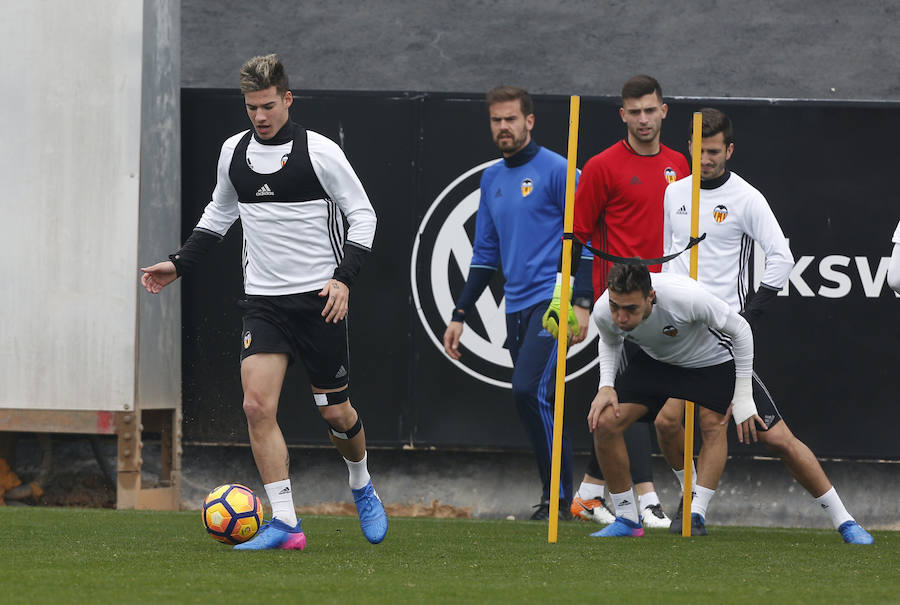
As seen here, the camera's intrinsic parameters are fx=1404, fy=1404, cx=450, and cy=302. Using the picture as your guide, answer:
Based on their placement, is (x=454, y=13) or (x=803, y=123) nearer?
(x=803, y=123)

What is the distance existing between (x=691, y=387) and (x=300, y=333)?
1.95m

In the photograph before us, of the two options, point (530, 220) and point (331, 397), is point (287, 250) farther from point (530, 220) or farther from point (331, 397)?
point (530, 220)

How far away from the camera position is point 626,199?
25.0ft

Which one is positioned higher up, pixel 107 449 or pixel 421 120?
pixel 421 120

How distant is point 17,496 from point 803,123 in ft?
19.0

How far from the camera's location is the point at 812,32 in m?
9.62

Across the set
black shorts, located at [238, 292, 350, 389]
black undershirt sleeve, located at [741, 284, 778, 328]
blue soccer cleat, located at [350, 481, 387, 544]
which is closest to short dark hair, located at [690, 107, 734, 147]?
black undershirt sleeve, located at [741, 284, 778, 328]

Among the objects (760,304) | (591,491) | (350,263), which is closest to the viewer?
(350,263)

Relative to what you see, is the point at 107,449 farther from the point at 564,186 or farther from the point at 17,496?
the point at 564,186

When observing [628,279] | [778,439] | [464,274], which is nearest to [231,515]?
[628,279]

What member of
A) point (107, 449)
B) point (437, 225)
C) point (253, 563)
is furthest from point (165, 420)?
point (253, 563)

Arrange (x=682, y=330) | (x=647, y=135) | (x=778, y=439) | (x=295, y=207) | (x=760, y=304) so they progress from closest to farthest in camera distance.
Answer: (x=295, y=207), (x=682, y=330), (x=778, y=439), (x=760, y=304), (x=647, y=135)

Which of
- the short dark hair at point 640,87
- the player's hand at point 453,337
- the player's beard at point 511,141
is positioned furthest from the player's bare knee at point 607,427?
the player's beard at point 511,141

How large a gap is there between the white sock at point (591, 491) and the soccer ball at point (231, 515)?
8.59 ft
